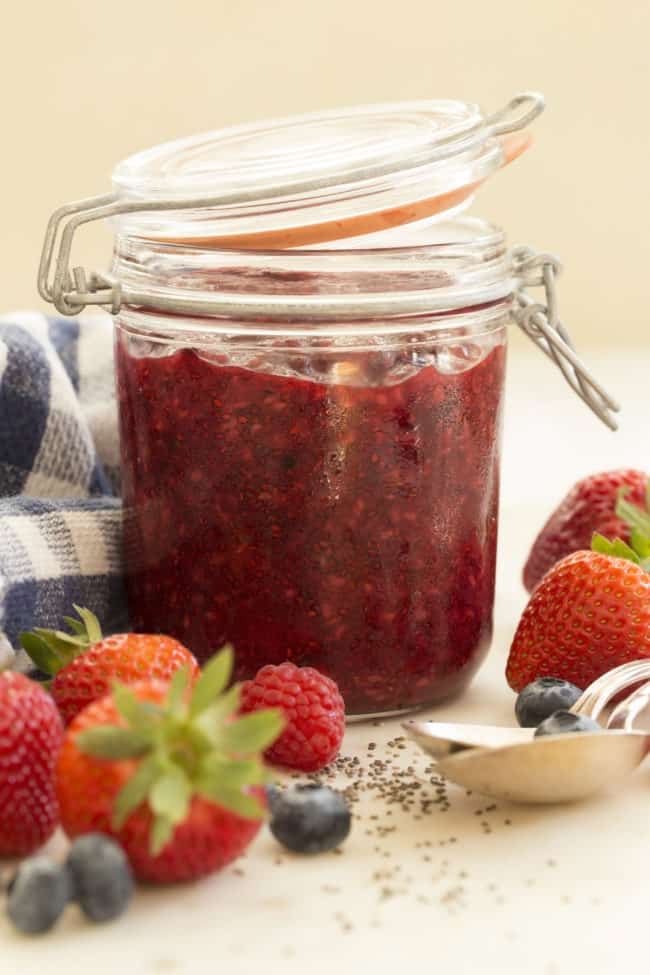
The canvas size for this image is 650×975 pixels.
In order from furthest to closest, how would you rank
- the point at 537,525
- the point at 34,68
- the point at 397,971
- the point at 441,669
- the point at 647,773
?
the point at 34,68 < the point at 537,525 < the point at 441,669 < the point at 647,773 < the point at 397,971

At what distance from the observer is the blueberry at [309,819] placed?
37.8 inches

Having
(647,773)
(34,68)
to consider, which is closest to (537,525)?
(647,773)

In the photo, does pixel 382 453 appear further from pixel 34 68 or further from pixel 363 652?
pixel 34 68

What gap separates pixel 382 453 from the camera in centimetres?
116

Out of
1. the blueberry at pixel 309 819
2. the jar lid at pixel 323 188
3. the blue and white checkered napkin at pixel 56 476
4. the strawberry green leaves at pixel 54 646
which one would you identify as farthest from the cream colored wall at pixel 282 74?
the blueberry at pixel 309 819

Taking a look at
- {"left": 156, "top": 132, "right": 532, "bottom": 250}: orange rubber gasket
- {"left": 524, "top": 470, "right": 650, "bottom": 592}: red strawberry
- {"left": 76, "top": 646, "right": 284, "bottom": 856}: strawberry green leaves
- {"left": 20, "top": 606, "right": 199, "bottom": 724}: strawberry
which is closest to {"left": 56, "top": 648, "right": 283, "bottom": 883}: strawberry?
{"left": 76, "top": 646, "right": 284, "bottom": 856}: strawberry green leaves

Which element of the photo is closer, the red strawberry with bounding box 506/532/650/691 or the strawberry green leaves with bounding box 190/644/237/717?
the strawberry green leaves with bounding box 190/644/237/717

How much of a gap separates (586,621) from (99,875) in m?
0.52

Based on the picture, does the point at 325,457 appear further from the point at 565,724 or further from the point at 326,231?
the point at 565,724

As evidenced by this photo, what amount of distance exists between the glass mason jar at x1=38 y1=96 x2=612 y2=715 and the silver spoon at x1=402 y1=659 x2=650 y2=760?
0.14 m

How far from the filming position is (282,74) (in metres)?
2.91

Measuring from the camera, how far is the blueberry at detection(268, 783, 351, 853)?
959 millimetres

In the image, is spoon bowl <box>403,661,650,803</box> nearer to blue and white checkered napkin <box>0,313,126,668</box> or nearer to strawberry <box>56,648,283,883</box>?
strawberry <box>56,648,283,883</box>

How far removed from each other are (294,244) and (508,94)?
6.34 feet
